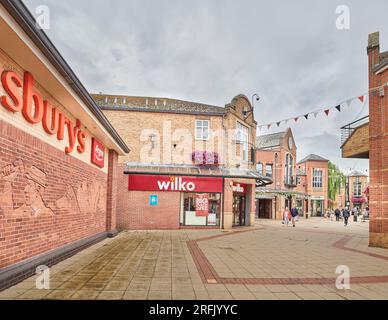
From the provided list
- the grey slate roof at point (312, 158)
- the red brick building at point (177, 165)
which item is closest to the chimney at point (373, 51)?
the red brick building at point (177, 165)

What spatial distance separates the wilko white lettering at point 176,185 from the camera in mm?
16875

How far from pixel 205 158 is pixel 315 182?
3461 cm

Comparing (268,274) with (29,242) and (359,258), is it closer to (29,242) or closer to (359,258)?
(359,258)

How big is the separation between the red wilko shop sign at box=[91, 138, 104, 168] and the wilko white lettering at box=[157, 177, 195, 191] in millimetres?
4933

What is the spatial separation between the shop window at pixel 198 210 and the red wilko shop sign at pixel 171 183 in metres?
0.53

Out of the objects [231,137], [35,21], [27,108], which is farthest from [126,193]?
[35,21]

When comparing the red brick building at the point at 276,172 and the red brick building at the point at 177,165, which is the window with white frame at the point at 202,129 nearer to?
the red brick building at the point at 177,165

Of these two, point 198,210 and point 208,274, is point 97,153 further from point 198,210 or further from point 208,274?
point 198,210

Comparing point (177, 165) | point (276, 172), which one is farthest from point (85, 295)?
point (276, 172)

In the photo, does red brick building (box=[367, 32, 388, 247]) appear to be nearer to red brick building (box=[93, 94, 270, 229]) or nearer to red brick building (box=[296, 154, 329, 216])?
red brick building (box=[93, 94, 270, 229])

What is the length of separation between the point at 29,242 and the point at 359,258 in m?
9.62

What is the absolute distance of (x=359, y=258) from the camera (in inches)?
370

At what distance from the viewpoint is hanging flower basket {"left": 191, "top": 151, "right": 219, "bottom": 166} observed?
58.6ft
